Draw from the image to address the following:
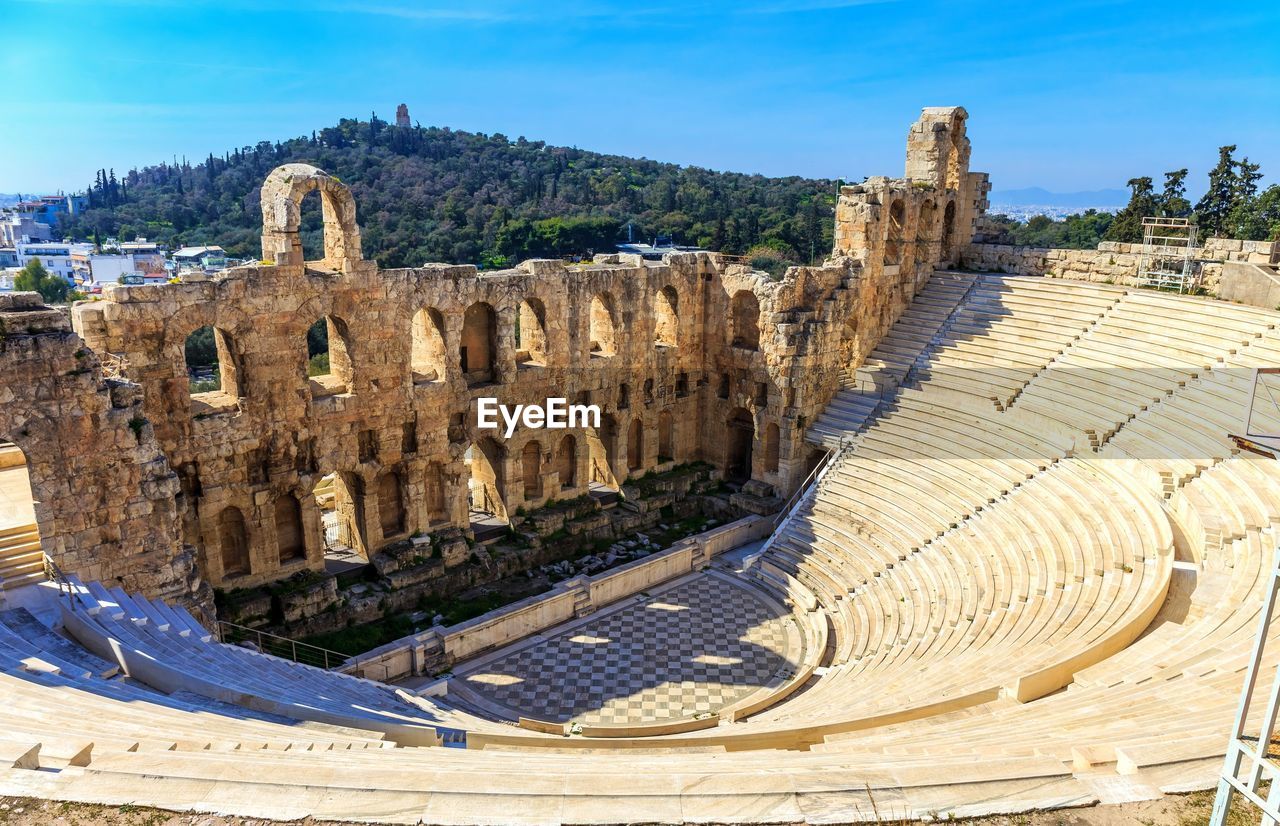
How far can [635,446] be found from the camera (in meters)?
27.3

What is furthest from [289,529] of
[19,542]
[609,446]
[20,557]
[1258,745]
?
[1258,745]

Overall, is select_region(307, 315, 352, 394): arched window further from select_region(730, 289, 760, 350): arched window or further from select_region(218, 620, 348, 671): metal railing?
select_region(730, 289, 760, 350): arched window

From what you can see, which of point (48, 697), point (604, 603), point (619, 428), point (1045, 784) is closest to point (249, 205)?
point (619, 428)

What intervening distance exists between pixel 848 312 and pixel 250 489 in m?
17.4

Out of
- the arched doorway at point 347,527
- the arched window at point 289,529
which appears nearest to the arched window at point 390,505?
the arched doorway at point 347,527

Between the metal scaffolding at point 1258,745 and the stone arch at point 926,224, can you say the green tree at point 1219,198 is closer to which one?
the stone arch at point 926,224

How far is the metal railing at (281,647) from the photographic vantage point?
58.8ft

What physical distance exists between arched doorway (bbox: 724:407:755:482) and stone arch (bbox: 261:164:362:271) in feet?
43.3

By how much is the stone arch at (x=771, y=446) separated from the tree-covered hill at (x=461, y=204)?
102 ft

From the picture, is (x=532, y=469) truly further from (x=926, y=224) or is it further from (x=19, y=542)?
(x=926, y=224)

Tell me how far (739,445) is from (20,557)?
64.6 ft

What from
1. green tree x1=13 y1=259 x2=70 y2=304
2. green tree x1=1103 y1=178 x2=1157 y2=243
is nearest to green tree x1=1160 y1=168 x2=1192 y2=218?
green tree x1=1103 y1=178 x2=1157 y2=243

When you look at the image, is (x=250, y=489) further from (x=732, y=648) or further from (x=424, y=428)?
(x=732, y=648)

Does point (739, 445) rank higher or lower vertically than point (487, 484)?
higher
